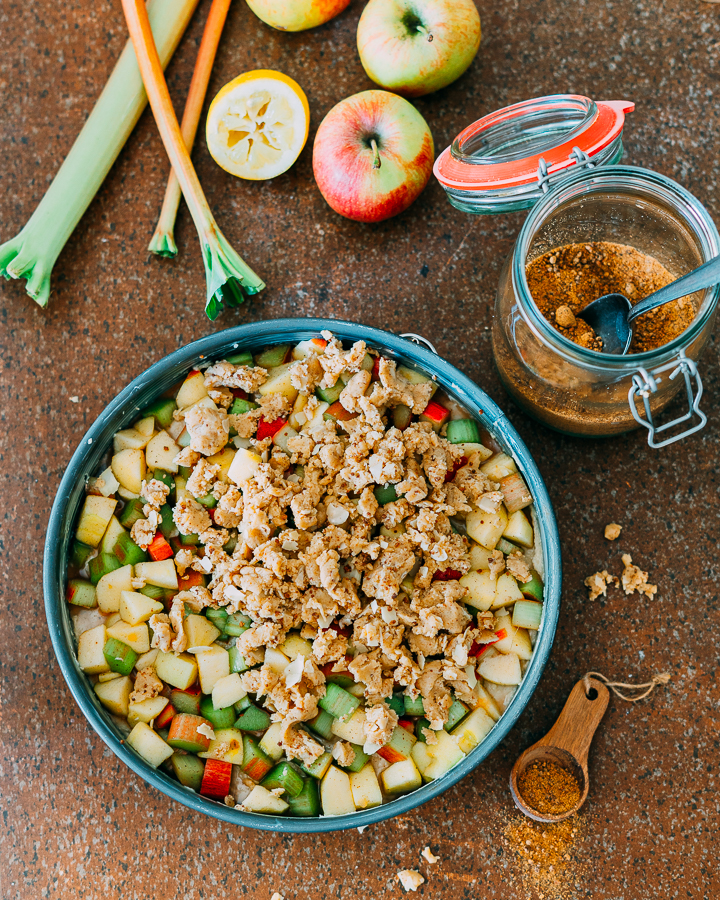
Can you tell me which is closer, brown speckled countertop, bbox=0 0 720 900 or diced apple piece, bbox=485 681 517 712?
diced apple piece, bbox=485 681 517 712

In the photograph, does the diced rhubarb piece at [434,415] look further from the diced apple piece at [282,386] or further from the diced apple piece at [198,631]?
the diced apple piece at [198,631]

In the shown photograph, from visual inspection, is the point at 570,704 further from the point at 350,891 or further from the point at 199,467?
the point at 199,467

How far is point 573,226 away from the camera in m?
1.23

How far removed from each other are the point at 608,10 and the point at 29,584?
174 centimetres

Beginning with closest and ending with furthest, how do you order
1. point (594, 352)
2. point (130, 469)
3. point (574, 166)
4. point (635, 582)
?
point (594, 352) → point (574, 166) → point (130, 469) → point (635, 582)

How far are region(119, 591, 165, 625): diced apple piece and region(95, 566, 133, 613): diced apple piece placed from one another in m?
0.01

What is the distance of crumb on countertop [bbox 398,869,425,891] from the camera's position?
1.31m

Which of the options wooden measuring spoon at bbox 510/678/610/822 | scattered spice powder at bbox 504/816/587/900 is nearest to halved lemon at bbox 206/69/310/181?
wooden measuring spoon at bbox 510/678/610/822

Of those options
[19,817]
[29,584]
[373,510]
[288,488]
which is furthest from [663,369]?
[19,817]

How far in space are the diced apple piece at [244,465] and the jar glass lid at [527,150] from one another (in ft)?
1.94

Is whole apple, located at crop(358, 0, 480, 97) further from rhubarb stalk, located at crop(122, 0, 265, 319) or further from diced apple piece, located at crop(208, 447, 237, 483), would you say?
diced apple piece, located at crop(208, 447, 237, 483)

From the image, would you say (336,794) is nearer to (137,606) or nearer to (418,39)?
(137,606)

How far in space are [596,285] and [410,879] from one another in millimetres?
1177

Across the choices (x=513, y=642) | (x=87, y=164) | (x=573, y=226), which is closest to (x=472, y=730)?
(x=513, y=642)
